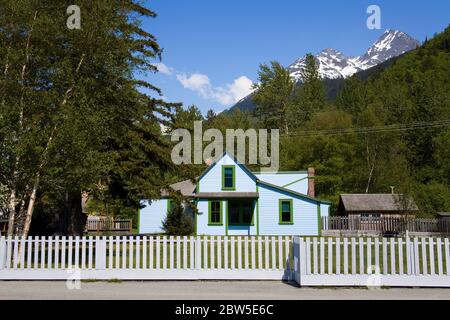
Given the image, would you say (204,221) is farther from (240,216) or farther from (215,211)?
(240,216)

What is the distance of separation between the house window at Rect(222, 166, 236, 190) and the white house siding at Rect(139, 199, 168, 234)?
6303 mm

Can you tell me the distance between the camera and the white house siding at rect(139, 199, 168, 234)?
37.3m

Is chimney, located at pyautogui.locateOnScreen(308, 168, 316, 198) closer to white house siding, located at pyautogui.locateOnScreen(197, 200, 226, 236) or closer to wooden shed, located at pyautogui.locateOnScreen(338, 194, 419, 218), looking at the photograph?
wooden shed, located at pyautogui.locateOnScreen(338, 194, 419, 218)

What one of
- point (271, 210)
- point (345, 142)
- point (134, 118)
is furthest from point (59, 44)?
point (345, 142)

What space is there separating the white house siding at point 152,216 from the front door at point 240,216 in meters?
6.21

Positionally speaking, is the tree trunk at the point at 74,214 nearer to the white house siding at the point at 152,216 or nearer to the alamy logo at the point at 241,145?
the white house siding at the point at 152,216

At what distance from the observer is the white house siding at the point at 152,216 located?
37.3 m

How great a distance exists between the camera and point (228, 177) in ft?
111

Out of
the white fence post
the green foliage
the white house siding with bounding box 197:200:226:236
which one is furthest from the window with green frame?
the white fence post

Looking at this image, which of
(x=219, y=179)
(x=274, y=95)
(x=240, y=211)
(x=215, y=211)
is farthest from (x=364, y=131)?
(x=215, y=211)

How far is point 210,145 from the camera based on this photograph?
6412 cm

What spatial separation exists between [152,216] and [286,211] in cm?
1064
